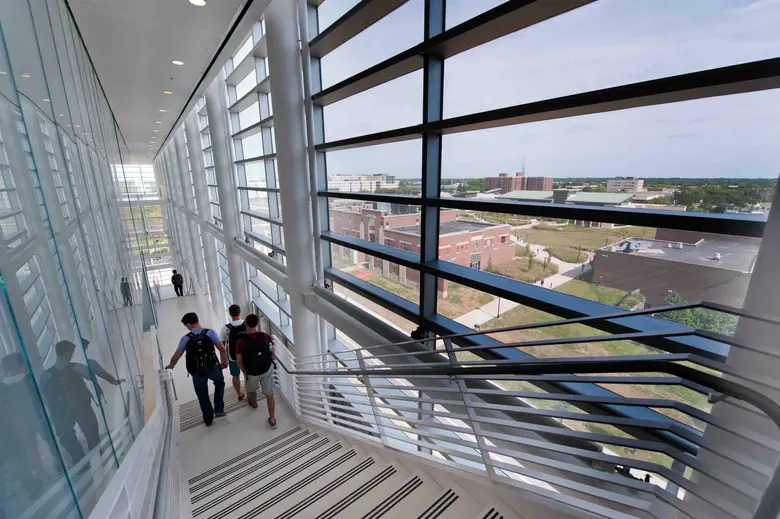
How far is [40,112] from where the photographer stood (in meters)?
1.67

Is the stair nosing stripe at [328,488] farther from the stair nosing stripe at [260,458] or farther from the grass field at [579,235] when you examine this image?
the grass field at [579,235]

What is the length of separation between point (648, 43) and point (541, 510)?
2.79 meters

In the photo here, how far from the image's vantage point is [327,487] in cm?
280

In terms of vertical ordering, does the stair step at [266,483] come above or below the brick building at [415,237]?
below

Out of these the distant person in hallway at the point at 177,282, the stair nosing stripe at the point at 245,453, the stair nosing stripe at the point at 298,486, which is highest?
the stair nosing stripe at the point at 298,486

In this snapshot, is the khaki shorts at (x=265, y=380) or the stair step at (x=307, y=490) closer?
the stair step at (x=307, y=490)

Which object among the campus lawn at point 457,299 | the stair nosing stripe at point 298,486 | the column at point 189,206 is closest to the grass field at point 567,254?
the campus lawn at point 457,299

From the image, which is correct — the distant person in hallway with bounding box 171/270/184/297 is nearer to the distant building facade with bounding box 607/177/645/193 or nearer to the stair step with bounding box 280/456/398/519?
the stair step with bounding box 280/456/398/519

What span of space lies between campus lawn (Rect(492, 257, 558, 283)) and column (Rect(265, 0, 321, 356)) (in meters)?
3.21

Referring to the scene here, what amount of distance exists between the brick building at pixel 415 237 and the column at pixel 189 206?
11.5m

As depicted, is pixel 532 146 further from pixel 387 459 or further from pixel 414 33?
pixel 387 459

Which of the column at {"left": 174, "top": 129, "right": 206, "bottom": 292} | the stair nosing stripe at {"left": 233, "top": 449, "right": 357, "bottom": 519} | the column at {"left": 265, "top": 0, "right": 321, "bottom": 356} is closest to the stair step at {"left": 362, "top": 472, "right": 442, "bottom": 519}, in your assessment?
the stair nosing stripe at {"left": 233, "top": 449, "right": 357, "bottom": 519}

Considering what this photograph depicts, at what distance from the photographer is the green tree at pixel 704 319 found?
1698 millimetres

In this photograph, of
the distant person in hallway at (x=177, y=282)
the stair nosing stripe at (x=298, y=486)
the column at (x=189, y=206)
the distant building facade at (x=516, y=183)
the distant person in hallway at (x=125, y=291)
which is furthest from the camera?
the distant person in hallway at (x=177, y=282)
